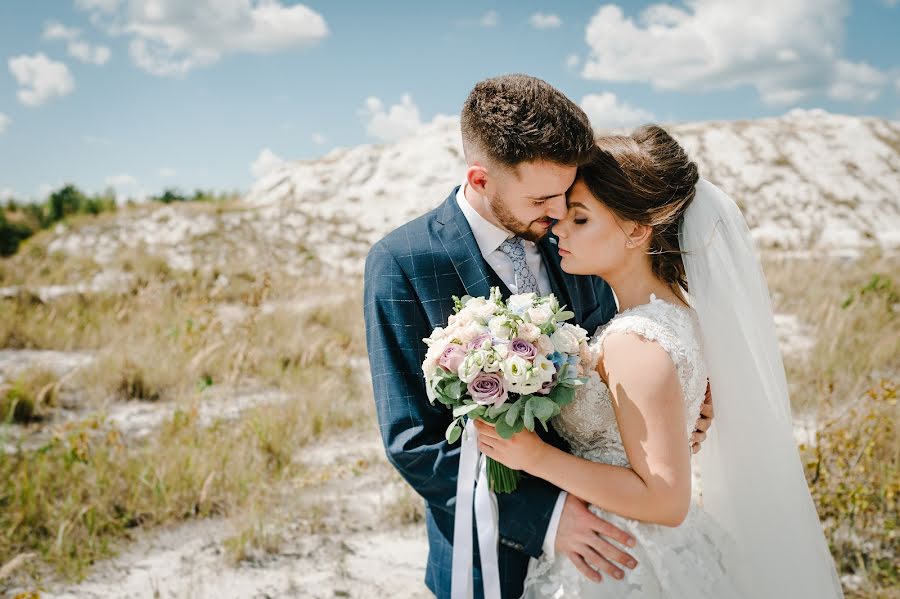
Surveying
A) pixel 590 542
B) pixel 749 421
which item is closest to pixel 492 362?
pixel 590 542

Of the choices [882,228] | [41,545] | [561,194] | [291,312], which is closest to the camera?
[561,194]

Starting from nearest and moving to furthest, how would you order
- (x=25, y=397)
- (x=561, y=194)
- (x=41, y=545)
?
(x=561, y=194) < (x=41, y=545) < (x=25, y=397)

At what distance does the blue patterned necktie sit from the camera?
8.30ft

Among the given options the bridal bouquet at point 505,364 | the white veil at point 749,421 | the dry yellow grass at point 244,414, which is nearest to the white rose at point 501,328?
the bridal bouquet at point 505,364

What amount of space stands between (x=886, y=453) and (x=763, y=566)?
287 cm

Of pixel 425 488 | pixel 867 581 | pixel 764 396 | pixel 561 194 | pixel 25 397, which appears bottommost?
pixel 867 581

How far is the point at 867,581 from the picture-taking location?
3.55 metres

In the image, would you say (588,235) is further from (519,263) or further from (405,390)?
(405,390)

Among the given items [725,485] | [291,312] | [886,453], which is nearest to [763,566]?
[725,485]

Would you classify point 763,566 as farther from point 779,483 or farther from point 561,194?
point 561,194

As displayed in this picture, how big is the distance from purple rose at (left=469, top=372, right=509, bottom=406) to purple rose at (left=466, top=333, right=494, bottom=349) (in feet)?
0.29

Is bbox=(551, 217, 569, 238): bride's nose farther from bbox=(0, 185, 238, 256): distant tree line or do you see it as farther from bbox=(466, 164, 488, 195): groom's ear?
bbox=(0, 185, 238, 256): distant tree line

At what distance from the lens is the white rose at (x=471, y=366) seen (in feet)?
5.93

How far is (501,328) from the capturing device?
188 centimetres
